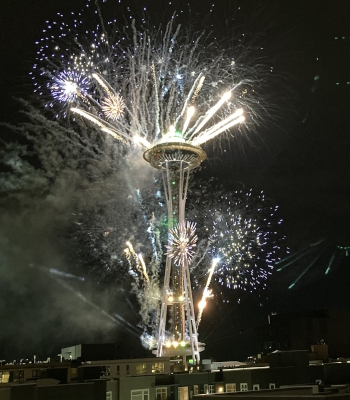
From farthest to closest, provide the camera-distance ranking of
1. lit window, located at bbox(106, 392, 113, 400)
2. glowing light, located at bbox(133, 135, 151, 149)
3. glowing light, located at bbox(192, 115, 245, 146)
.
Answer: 1. glowing light, located at bbox(133, 135, 151, 149)
2. glowing light, located at bbox(192, 115, 245, 146)
3. lit window, located at bbox(106, 392, 113, 400)

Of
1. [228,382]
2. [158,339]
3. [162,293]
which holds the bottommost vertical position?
[228,382]

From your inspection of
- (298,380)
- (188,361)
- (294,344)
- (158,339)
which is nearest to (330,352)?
(294,344)

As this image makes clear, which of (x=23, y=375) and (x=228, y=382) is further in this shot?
(x=23, y=375)

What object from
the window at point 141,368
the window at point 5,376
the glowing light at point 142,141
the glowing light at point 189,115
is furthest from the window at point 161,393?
the glowing light at point 189,115

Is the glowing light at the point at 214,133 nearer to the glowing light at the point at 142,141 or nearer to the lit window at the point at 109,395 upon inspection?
the glowing light at the point at 142,141

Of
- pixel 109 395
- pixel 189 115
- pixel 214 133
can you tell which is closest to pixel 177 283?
pixel 214 133

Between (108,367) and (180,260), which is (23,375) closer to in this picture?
(108,367)

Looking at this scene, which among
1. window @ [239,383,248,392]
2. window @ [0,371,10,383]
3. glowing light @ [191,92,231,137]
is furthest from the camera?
window @ [0,371,10,383]

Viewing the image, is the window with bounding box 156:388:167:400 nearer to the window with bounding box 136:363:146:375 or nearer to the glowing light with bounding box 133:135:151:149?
the window with bounding box 136:363:146:375

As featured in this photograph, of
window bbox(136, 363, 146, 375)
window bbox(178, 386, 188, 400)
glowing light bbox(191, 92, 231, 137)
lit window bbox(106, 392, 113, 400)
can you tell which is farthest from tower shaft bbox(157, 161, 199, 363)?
lit window bbox(106, 392, 113, 400)
